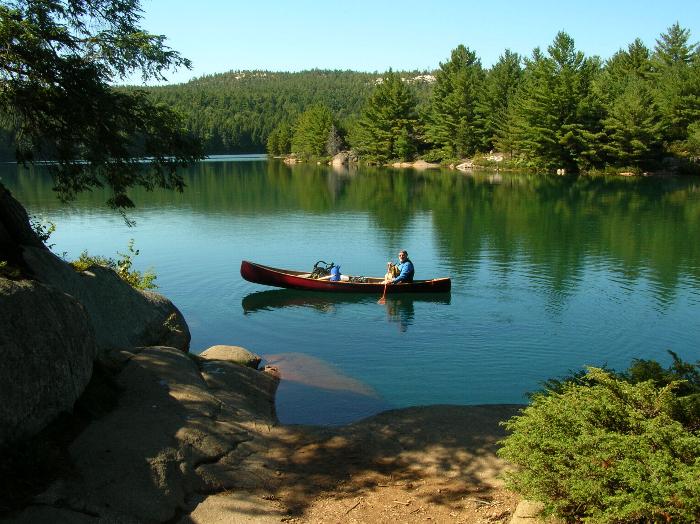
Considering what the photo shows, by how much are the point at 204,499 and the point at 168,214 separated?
3629 cm

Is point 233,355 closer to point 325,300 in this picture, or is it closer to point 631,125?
point 325,300

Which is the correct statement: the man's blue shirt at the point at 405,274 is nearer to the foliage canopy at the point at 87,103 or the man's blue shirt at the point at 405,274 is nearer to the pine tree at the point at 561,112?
the foliage canopy at the point at 87,103

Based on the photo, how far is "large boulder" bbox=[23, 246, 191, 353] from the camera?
9.81 meters

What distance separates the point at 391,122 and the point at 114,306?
82.9 m

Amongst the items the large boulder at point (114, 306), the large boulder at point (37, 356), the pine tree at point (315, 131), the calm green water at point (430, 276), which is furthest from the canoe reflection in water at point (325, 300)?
the pine tree at point (315, 131)

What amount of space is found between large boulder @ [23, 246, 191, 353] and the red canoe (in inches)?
298

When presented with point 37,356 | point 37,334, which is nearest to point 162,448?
point 37,356

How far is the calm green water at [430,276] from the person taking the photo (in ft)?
46.3

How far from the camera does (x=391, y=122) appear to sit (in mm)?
91188

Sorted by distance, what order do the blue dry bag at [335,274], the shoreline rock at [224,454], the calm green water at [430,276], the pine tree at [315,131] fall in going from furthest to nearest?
the pine tree at [315,131] < the blue dry bag at [335,274] < the calm green water at [430,276] < the shoreline rock at [224,454]

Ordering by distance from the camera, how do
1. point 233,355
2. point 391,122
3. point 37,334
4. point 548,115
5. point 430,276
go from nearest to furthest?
point 37,334 < point 233,355 < point 430,276 < point 548,115 < point 391,122

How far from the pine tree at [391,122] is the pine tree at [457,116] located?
369 centimetres

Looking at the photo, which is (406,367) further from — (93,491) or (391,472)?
(93,491)

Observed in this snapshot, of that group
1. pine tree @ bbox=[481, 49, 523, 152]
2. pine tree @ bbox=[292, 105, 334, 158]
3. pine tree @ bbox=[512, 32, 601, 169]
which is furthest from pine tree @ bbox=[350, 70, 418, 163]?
pine tree @ bbox=[512, 32, 601, 169]
